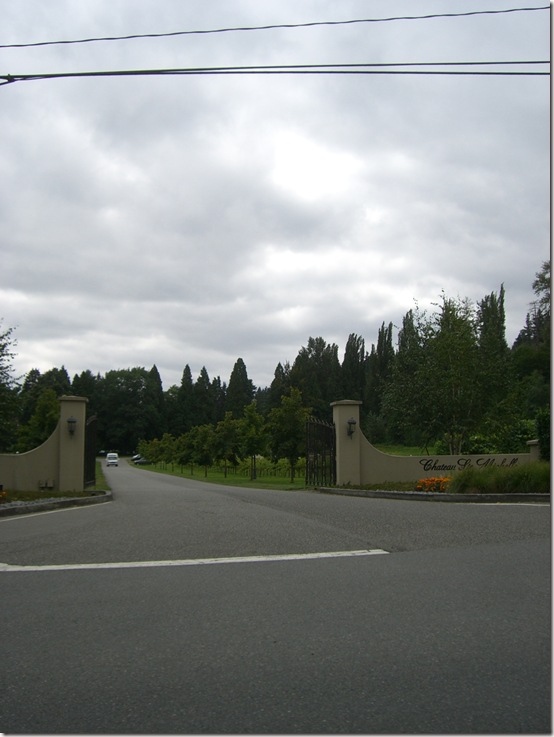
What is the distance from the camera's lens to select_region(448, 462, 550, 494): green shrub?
1606 cm

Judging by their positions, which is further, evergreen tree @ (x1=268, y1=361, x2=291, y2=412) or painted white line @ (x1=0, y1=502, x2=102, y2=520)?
evergreen tree @ (x1=268, y1=361, x2=291, y2=412)

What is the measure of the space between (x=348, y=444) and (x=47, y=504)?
32.0 feet

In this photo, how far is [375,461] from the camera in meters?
22.3

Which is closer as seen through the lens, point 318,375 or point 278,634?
point 278,634

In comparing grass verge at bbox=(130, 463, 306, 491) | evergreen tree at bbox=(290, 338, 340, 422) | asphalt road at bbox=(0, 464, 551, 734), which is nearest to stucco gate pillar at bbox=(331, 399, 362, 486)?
grass verge at bbox=(130, 463, 306, 491)

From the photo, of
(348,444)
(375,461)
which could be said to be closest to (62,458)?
→ (348,444)

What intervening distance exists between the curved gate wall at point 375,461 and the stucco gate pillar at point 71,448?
796 centimetres

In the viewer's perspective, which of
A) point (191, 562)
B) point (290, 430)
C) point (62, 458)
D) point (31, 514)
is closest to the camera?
point (191, 562)

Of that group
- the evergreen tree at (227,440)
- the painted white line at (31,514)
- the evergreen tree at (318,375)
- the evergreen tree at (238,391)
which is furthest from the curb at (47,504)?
the evergreen tree at (238,391)

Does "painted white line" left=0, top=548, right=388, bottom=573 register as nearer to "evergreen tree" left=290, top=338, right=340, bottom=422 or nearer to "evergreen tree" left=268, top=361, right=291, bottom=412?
"evergreen tree" left=290, top=338, right=340, bottom=422

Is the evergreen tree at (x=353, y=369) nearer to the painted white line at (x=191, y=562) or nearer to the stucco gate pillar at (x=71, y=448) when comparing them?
the stucco gate pillar at (x=71, y=448)

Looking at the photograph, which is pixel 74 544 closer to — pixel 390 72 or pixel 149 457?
pixel 390 72

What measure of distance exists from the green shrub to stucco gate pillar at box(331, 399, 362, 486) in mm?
5147

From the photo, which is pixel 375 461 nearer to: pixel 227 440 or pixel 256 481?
pixel 256 481
